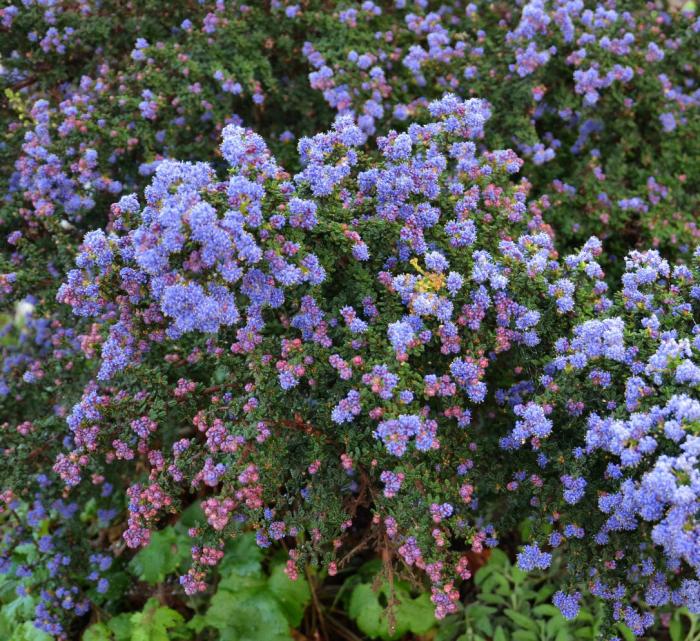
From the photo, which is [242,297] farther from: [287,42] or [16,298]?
[287,42]

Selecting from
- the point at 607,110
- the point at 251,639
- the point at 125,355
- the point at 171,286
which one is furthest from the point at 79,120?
the point at 607,110

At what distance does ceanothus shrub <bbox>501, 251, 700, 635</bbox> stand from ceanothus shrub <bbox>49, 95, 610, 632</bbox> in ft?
0.56

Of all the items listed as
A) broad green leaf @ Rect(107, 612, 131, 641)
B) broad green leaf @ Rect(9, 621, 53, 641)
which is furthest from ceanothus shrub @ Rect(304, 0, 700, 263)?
broad green leaf @ Rect(9, 621, 53, 641)

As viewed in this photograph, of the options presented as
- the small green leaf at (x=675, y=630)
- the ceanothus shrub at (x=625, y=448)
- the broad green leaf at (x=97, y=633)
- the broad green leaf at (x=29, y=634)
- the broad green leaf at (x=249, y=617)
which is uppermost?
the ceanothus shrub at (x=625, y=448)

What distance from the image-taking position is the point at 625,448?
1.83m

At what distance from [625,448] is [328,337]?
37.5 inches

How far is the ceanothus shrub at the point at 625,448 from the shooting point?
1748 millimetres

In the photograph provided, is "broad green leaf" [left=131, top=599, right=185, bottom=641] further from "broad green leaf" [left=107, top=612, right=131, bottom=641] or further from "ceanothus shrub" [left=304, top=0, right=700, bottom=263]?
"ceanothus shrub" [left=304, top=0, right=700, bottom=263]

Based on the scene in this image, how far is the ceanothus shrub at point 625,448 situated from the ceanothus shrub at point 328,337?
0.56 ft

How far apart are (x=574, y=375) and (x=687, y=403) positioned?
41 centimetres

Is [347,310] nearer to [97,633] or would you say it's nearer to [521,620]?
[521,620]

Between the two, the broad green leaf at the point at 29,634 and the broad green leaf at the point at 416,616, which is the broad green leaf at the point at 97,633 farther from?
the broad green leaf at the point at 416,616

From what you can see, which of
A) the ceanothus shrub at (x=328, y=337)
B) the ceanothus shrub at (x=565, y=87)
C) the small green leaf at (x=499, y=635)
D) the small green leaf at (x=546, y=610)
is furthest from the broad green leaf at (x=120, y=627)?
the ceanothus shrub at (x=565, y=87)

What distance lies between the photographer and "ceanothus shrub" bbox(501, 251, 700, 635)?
175cm
